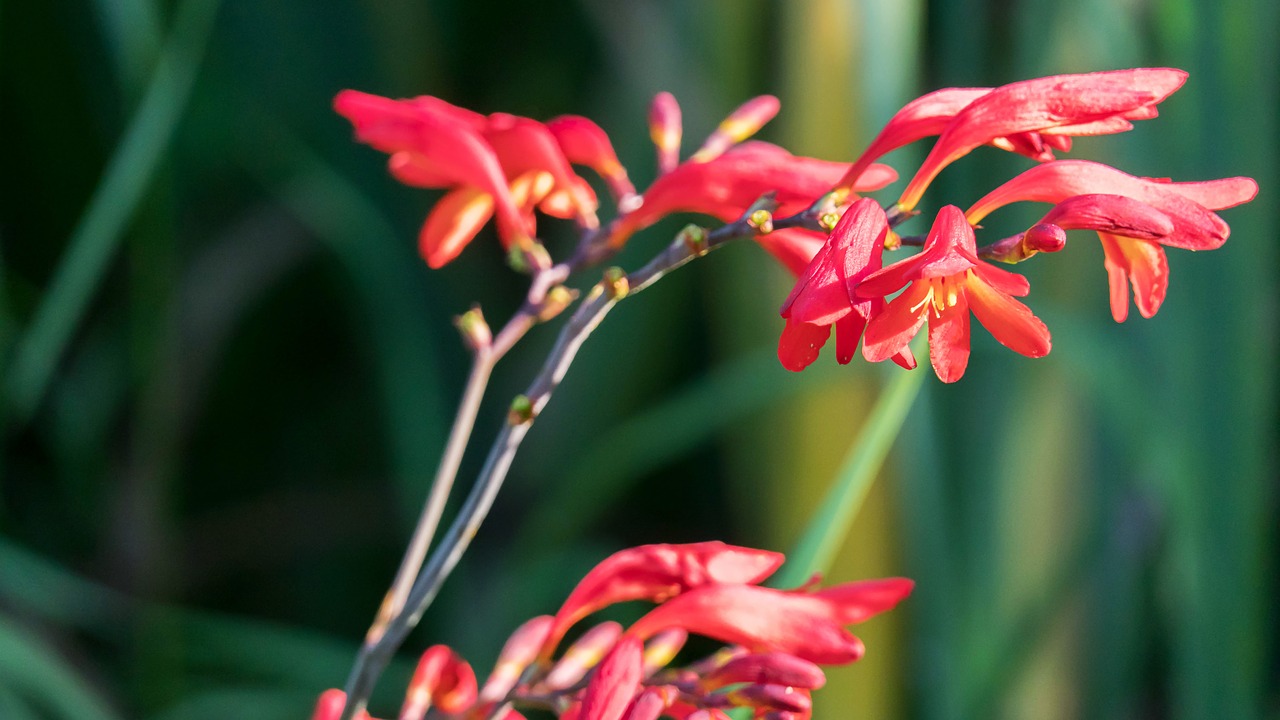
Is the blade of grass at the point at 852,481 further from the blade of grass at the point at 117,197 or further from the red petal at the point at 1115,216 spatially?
the blade of grass at the point at 117,197

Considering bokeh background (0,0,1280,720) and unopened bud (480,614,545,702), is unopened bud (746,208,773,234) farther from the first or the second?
bokeh background (0,0,1280,720)

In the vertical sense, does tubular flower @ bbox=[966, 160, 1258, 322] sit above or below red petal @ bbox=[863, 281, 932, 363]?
above

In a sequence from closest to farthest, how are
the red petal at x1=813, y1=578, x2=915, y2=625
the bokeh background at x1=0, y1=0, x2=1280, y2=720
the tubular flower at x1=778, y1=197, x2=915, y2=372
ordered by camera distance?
1. the tubular flower at x1=778, y1=197, x2=915, y2=372
2. the red petal at x1=813, y1=578, x2=915, y2=625
3. the bokeh background at x1=0, y1=0, x2=1280, y2=720

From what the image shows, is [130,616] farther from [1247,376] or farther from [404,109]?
[1247,376]

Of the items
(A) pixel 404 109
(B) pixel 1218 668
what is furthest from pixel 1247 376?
(A) pixel 404 109

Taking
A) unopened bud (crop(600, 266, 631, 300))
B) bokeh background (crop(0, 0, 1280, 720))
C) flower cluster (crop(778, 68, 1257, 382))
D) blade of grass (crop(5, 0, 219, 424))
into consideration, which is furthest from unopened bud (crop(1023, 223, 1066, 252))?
blade of grass (crop(5, 0, 219, 424))

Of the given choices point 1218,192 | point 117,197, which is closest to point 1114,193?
point 1218,192

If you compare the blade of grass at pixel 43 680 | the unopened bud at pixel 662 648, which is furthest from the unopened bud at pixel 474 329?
the blade of grass at pixel 43 680
